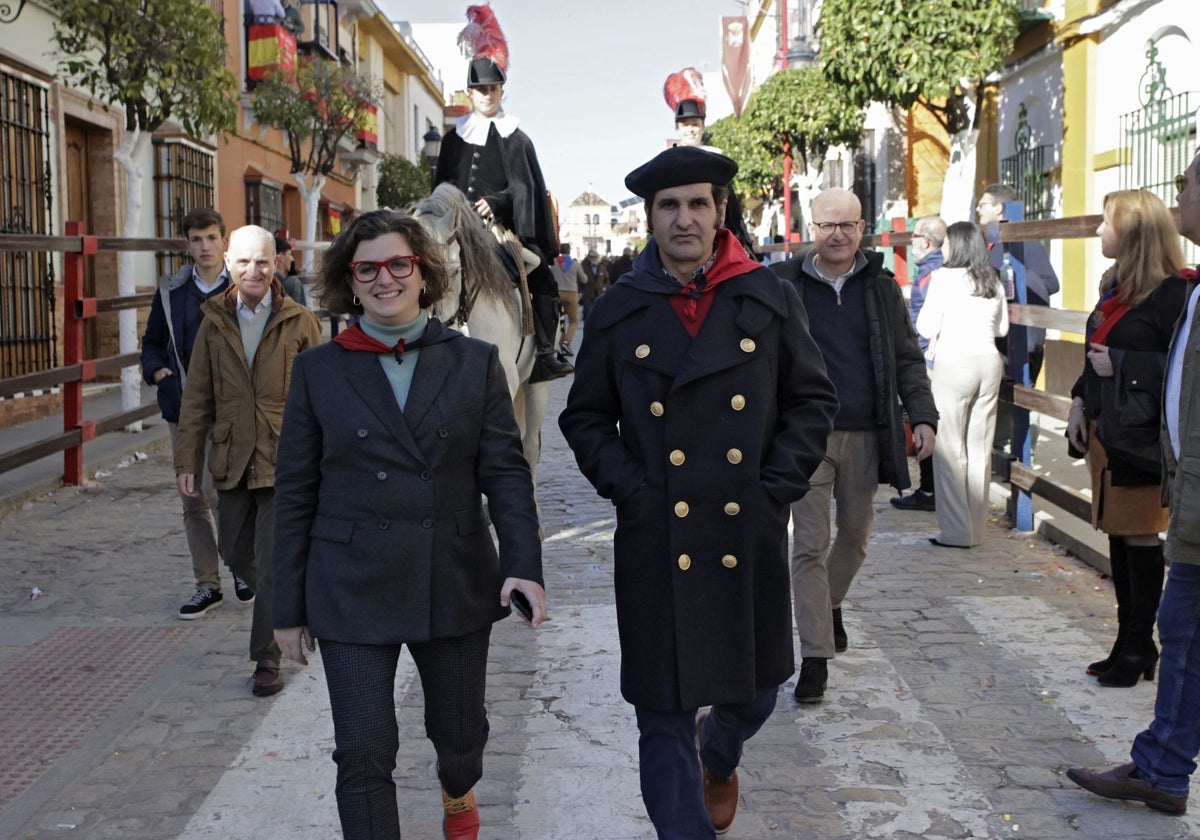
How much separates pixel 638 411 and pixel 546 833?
4.36ft

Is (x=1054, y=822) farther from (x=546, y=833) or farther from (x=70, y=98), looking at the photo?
(x=70, y=98)

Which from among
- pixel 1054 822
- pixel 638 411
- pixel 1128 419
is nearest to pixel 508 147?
pixel 1128 419

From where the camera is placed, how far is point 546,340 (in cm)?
723

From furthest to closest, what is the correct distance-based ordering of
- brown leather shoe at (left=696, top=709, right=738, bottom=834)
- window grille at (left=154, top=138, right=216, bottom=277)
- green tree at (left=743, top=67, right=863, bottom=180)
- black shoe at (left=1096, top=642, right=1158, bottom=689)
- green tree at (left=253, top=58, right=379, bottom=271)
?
1. green tree at (left=253, top=58, right=379, bottom=271)
2. green tree at (left=743, top=67, right=863, bottom=180)
3. window grille at (left=154, top=138, right=216, bottom=277)
4. black shoe at (left=1096, top=642, right=1158, bottom=689)
5. brown leather shoe at (left=696, top=709, right=738, bottom=834)

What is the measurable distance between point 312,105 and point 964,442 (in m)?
19.1

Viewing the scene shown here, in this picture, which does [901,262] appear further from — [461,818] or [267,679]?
[461,818]

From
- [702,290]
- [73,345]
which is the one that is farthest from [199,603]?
[73,345]

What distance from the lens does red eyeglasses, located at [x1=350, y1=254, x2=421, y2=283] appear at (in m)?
3.58

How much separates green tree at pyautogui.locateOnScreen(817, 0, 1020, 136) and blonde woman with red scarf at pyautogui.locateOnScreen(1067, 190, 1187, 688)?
973cm

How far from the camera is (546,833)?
13.5 ft

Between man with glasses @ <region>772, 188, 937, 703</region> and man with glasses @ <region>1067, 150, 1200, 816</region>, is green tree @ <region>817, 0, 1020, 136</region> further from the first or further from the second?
man with glasses @ <region>1067, 150, 1200, 816</region>

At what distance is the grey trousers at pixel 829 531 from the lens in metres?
5.38

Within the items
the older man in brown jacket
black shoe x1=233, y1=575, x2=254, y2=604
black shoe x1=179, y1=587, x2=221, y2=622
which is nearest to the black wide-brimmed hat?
the older man in brown jacket

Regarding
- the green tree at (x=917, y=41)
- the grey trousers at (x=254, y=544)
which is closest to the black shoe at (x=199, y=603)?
the grey trousers at (x=254, y=544)
